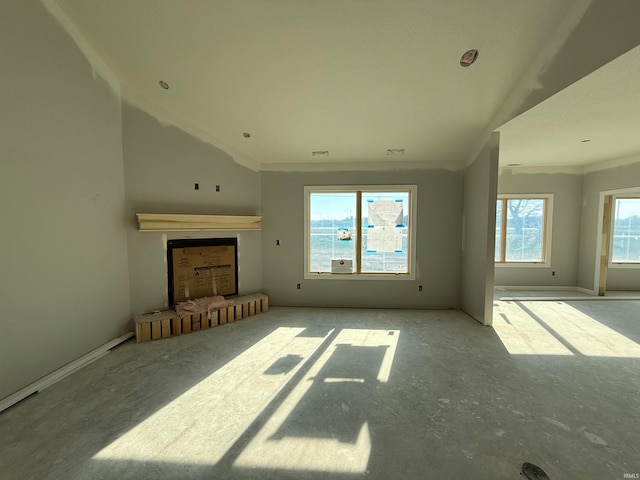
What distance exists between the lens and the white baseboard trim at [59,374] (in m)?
2.06

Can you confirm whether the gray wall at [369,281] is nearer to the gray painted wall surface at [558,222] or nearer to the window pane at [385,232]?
the window pane at [385,232]

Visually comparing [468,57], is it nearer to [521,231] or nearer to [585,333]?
[585,333]

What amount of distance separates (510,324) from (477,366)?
1.57 m

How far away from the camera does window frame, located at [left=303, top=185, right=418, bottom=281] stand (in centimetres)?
457

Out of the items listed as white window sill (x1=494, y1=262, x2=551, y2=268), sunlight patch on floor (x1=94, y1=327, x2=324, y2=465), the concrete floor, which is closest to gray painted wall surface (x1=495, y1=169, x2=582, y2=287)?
white window sill (x1=494, y1=262, x2=551, y2=268)

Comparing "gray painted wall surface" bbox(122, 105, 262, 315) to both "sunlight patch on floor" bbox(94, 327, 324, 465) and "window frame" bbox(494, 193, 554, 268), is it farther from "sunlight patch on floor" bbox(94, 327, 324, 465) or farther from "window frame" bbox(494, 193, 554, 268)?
"window frame" bbox(494, 193, 554, 268)

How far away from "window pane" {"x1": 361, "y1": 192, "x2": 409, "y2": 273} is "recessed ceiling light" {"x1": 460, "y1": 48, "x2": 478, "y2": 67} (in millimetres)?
2296

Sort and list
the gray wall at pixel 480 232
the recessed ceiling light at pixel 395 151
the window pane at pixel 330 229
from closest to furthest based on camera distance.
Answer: the gray wall at pixel 480 232 → the recessed ceiling light at pixel 395 151 → the window pane at pixel 330 229

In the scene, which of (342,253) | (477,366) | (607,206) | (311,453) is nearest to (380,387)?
(311,453)

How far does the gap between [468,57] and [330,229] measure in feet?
10.0

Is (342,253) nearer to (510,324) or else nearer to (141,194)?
(510,324)

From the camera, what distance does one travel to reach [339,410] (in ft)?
6.62

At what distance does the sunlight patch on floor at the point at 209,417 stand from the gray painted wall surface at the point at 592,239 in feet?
20.7

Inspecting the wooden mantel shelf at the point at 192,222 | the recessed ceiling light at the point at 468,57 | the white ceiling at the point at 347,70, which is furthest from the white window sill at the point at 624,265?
the wooden mantel shelf at the point at 192,222
